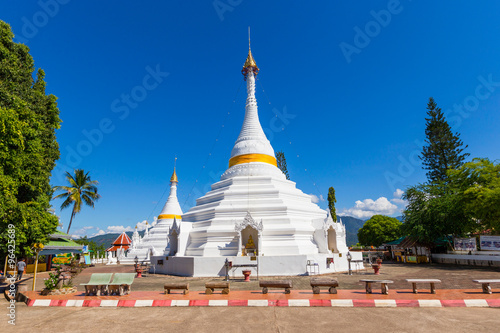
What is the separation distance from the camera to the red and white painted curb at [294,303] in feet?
31.7

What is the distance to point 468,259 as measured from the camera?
26203 mm

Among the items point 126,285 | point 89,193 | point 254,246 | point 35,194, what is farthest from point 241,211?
point 89,193

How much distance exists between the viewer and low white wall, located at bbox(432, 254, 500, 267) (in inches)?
952

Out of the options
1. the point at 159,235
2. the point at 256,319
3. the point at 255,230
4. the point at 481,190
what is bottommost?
the point at 256,319

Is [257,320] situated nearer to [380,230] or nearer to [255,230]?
[255,230]

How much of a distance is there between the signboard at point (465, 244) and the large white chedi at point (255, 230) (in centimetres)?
1225

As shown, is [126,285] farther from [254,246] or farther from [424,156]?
[424,156]

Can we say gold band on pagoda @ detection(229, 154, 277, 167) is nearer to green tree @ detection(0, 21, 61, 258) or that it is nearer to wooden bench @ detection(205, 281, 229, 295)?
green tree @ detection(0, 21, 61, 258)

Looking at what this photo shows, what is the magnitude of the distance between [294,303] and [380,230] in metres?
60.9

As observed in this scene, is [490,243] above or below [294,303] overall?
above

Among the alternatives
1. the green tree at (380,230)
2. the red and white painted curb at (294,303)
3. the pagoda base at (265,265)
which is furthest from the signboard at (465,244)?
the green tree at (380,230)

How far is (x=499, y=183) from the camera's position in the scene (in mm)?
23391

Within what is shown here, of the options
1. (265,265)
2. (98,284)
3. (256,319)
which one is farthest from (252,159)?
(256,319)

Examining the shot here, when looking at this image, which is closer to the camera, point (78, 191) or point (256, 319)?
point (256, 319)
